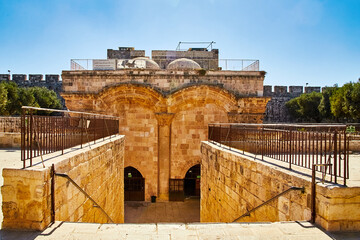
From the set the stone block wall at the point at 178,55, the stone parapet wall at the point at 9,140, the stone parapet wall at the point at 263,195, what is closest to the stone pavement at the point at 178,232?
the stone parapet wall at the point at 263,195

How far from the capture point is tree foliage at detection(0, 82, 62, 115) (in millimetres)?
23200

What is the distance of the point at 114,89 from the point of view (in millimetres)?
12117

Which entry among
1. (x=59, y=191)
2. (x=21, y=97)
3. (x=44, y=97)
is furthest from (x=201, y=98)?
(x=21, y=97)

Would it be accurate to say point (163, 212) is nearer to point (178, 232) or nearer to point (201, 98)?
point (201, 98)

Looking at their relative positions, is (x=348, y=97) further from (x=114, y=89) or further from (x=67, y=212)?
(x=67, y=212)

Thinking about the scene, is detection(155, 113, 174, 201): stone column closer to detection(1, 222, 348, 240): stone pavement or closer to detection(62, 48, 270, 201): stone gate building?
detection(62, 48, 270, 201): stone gate building

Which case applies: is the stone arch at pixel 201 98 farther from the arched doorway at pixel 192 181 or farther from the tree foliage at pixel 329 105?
the tree foliage at pixel 329 105

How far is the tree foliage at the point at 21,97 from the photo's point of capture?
913 inches

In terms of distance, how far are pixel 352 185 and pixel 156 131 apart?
1025 cm

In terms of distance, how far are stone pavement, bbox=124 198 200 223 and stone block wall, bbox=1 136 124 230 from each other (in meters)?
5.01

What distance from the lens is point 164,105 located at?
12.3 metres

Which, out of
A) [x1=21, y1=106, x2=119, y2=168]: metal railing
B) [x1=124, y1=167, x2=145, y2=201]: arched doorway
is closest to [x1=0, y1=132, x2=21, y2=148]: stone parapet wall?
[x1=124, y1=167, x2=145, y2=201]: arched doorway

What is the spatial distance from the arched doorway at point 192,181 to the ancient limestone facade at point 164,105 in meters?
0.37

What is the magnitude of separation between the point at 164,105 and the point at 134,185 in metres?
4.75
